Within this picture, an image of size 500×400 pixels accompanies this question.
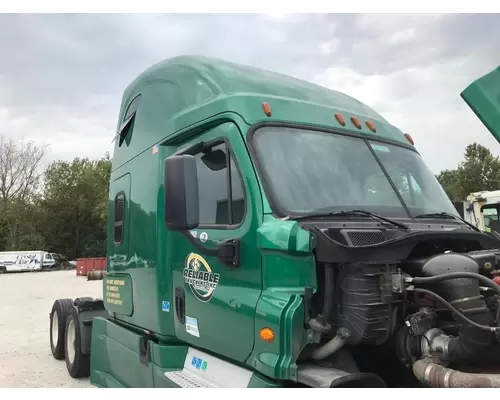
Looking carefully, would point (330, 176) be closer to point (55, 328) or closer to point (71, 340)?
point (71, 340)

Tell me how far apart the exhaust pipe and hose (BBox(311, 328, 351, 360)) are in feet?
1.39

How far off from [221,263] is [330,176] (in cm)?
101

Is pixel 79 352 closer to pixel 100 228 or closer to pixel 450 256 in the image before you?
pixel 450 256

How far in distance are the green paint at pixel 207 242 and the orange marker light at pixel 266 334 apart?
1.2 inches

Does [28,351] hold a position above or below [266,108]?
below

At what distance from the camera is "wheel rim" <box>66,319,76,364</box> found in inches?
264

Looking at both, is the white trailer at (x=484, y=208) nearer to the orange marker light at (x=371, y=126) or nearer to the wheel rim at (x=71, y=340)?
the orange marker light at (x=371, y=126)

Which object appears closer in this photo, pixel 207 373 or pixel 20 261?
pixel 207 373

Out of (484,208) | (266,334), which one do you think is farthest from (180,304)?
(484,208)

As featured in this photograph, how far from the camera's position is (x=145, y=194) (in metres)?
4.61

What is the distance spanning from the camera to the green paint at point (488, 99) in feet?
8.20

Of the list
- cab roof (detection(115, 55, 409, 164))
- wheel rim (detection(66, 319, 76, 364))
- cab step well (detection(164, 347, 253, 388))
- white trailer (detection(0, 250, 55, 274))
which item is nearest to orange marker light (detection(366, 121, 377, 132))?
cab roof (detection(115, 55, 409, 164))

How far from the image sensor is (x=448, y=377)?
258 cm

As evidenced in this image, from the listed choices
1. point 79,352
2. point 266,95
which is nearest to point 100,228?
point 79,352
